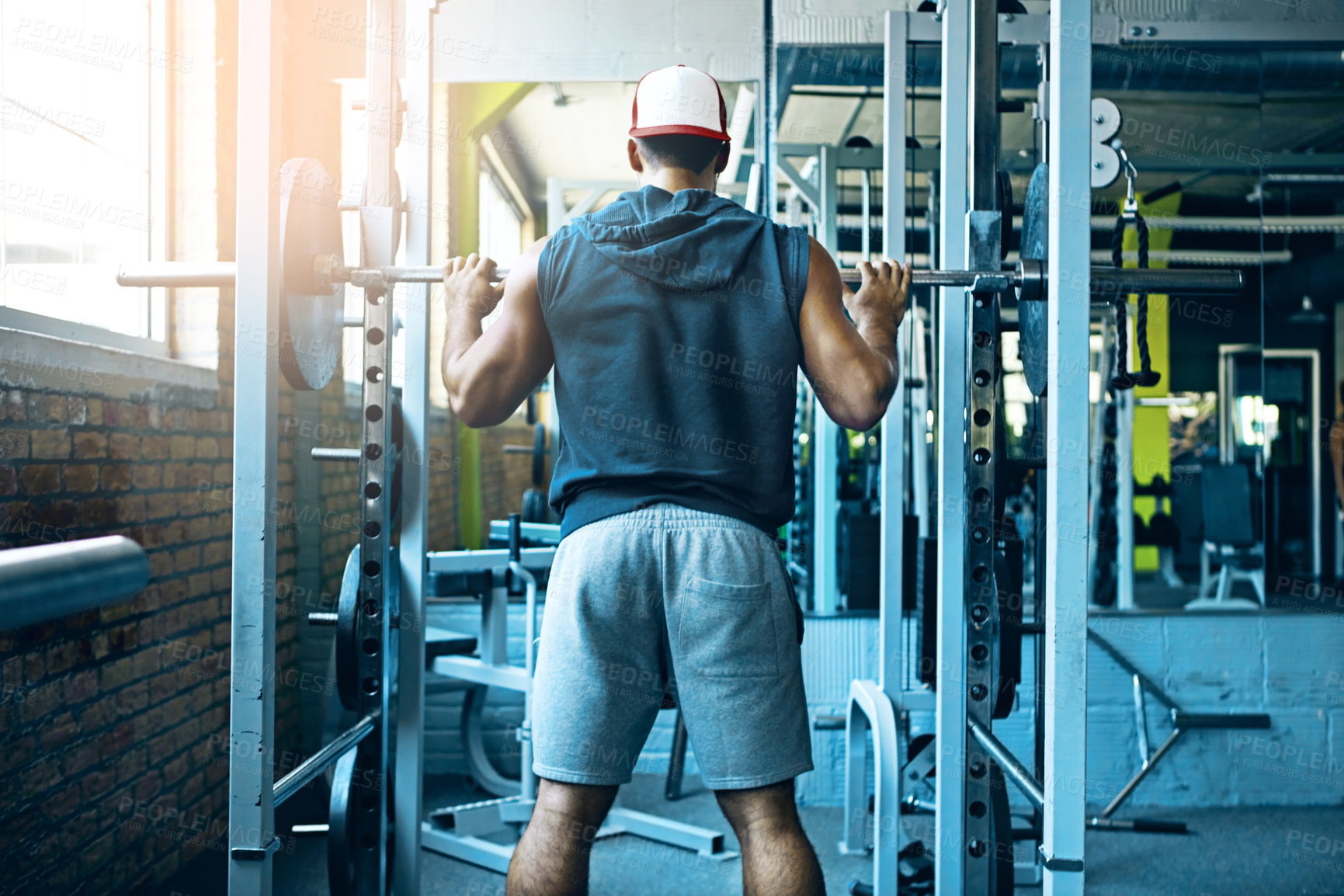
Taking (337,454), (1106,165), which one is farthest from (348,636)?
(1106,165)

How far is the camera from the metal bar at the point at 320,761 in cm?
150

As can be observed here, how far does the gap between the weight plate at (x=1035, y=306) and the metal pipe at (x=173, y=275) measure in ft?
4.61

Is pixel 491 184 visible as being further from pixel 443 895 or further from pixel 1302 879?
pixel 1302 879

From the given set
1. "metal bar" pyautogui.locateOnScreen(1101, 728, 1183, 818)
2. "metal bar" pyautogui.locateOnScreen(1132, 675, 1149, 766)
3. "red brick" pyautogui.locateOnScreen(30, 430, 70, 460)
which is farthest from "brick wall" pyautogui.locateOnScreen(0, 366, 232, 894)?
"metal bar" pyautogui.locateOnScreen(1132, 675, 1149, 766)

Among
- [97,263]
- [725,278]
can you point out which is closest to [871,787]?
[725,278]

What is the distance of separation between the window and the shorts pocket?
1420mm

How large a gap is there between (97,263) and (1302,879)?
3526 mm

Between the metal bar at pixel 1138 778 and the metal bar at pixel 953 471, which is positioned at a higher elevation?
the metal bar at pixel 953 471

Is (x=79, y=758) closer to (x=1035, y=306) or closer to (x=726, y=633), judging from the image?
(x=726, y=633)

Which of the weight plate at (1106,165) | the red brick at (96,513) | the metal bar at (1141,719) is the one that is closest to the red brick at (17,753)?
the red brick at (96,513)

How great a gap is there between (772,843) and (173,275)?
1357 mm

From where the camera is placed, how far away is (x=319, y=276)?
173cm

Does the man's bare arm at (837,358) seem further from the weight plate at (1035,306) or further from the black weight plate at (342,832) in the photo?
the black weight plate at (342,832)

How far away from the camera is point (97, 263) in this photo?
2359mm
